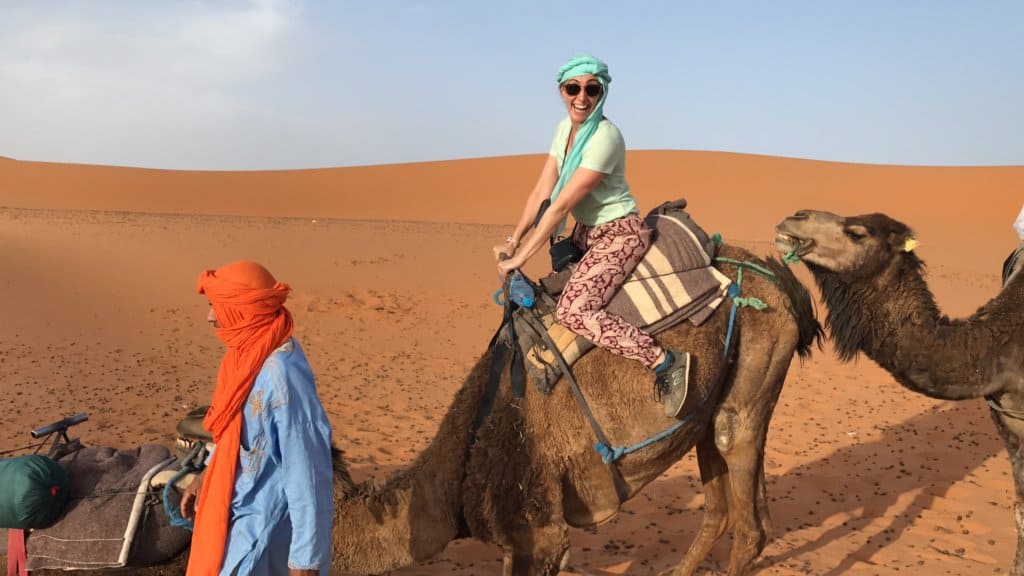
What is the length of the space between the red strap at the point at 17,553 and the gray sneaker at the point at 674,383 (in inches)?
122

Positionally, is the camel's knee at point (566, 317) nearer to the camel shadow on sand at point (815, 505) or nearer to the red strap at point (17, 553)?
the camel shadow on sand at point (815, 505)

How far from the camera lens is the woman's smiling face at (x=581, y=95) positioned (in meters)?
4.29

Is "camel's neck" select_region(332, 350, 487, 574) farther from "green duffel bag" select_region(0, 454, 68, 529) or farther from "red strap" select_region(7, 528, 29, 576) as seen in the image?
"red strap" select_region(7, 528, 29, 576)

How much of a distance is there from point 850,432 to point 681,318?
251 inches

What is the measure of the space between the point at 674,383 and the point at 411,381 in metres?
7.15

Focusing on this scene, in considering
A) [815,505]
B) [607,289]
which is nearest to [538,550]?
[607,289]

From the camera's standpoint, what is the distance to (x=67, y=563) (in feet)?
12.1

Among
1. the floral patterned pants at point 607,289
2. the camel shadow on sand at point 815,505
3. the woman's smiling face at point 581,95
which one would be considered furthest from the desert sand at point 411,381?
the woman's smiling face at point 581,95

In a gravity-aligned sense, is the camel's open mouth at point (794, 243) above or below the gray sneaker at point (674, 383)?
above

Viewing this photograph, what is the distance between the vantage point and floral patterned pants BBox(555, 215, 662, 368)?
4309 mm

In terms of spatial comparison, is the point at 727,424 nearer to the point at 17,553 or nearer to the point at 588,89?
the point at 588,89

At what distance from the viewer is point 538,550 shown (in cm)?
421

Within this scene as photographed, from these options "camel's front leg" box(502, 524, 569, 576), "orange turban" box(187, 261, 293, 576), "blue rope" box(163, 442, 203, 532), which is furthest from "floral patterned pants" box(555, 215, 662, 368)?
"blue rope" box(163, 442, 203, 532)

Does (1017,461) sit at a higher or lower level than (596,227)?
lower
